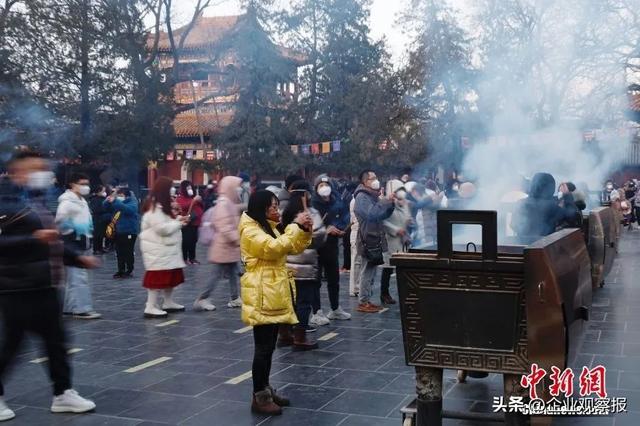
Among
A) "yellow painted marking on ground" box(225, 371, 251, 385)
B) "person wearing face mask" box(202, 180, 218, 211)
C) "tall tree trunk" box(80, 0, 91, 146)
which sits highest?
"tall tree trunk" box(80, 0, 91, 146)

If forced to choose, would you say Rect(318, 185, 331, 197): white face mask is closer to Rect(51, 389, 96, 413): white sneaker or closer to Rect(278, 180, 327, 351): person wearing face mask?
Rect(278, 180, 327, 351): person wearing face mask

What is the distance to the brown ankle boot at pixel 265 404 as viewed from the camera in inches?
183

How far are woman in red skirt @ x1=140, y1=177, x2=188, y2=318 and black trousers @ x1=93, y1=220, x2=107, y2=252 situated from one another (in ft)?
23.9

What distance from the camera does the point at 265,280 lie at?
470 centimetres

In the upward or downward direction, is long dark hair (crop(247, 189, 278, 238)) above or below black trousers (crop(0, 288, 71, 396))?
above

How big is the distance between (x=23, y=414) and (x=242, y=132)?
A: 74.1ft

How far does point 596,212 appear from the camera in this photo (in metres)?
9.73

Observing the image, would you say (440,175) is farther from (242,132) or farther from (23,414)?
(23,414)

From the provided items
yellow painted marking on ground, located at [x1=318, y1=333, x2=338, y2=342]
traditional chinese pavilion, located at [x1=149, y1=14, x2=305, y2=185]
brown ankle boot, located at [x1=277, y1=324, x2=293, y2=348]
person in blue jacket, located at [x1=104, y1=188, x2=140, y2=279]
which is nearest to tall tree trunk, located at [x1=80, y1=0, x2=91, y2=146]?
traditional chinese pavilion, located at [x1=149, y1=14, x2=305, y2=185]

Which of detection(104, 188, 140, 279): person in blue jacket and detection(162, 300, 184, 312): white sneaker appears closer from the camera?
detection(162, 300, 184, 312): white sneaker

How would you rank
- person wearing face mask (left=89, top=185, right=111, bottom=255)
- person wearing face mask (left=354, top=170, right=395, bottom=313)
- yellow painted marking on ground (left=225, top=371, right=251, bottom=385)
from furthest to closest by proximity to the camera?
person wearing face mask (left=89, top=185, right=111, bottom=255), person wearing face mask (left=354, top=170, right=395, bottom=313), yellow painted marking on ground (left=225, top=371, right=251, bottom=385)

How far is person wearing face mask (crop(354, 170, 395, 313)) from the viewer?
8102mm

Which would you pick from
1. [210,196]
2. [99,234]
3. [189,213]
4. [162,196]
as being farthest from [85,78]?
[162,196]

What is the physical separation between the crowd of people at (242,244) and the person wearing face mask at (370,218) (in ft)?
0.04
